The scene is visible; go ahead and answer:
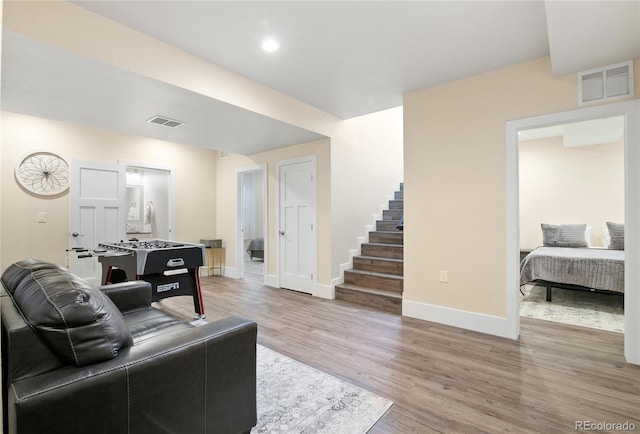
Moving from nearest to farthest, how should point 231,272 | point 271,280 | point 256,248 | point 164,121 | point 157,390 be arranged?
point 157,390
point 164,121
point 271,280
point 231,272
point 256,248

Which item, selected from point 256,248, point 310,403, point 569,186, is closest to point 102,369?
point 310,403

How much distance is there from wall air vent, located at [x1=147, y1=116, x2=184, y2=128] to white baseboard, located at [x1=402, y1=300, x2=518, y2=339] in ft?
11.5

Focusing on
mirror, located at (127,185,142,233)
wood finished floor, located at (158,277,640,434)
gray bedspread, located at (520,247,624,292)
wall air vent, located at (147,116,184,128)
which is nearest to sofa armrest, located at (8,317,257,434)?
wood finished floor, located at (158,277,640,434)

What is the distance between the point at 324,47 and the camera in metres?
2.66

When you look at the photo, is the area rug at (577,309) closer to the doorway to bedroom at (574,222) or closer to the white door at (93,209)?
the doorway to bedroom at (574,222)

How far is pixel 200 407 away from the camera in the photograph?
4.36 feet

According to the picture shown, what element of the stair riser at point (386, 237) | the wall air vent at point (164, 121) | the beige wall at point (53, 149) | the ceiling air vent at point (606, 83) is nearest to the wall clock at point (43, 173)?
the beige wall at point (53, 149)

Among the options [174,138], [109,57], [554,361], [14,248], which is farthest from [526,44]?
[14,248]

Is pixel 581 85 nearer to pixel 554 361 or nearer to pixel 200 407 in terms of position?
pixel 554 361

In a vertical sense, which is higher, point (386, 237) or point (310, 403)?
point (386, 237)

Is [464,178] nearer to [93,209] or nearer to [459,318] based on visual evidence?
[459,318]

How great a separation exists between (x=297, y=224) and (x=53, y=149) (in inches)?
148

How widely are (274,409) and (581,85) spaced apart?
11.6ft

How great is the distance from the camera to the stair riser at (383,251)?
4446 mm
